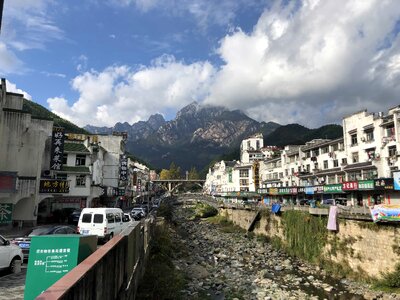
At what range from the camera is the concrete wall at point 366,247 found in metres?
26.3

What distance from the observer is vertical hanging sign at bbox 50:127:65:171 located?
1743 inches

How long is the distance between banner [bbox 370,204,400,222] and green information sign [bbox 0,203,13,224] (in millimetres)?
36668

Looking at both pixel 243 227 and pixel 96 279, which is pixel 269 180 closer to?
pixel 243 227

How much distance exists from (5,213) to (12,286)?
26272mm

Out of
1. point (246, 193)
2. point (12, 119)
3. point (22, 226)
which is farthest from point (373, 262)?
point (246, 193)

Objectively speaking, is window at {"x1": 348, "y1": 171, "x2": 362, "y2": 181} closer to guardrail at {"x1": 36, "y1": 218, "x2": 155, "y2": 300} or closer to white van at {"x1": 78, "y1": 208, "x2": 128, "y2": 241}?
white van at {"x1": 78, "y1": 208, "x2": 128, "y2": 241}

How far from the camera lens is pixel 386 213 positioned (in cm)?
2700

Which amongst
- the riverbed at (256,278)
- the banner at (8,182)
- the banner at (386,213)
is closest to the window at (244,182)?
the riverbed at (256,278)

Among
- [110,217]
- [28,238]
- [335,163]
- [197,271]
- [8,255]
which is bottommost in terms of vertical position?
[197,271]

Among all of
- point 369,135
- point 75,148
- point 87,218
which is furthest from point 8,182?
point 369,135

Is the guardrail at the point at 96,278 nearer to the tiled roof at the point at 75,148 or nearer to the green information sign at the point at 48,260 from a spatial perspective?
the green information sign at the point at 48,260

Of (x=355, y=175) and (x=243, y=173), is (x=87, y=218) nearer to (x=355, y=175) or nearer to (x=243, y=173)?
(x=355, y=175)

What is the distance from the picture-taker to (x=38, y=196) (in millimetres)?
41812

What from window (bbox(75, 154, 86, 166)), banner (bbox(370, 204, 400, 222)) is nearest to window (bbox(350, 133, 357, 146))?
banner (bbox(370, 204, 400, 222))
